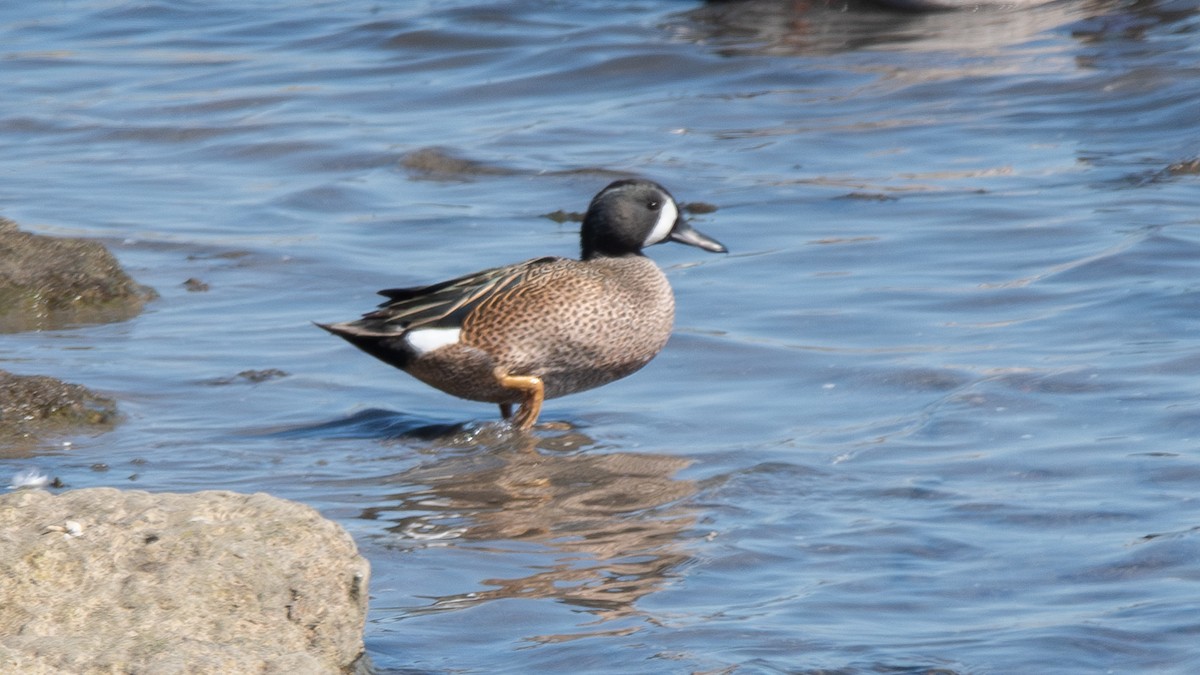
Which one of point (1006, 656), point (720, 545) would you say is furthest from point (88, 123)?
point (1006, 656)

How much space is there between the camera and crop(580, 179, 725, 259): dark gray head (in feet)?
21.4

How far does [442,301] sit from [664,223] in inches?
34.9

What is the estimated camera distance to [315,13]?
14.7 meters

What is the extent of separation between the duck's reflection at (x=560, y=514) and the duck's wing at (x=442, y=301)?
1.38 feet

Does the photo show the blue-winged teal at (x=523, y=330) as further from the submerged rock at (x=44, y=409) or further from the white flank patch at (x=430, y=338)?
the submerged rock at (x=44, y=409)

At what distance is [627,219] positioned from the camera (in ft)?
21.4

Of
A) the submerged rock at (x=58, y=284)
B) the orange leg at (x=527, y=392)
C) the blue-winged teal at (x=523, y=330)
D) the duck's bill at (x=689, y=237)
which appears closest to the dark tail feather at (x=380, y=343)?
the blue-winged teal at (x=523, y=330)

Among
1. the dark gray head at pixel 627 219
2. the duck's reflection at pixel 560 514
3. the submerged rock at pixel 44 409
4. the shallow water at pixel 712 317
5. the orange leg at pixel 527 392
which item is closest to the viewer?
the shallow water at pixel 712 317

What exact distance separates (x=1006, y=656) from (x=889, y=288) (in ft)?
12.1

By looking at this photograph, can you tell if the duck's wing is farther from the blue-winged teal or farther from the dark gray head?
the dark gray head

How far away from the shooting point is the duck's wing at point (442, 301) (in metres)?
6.13

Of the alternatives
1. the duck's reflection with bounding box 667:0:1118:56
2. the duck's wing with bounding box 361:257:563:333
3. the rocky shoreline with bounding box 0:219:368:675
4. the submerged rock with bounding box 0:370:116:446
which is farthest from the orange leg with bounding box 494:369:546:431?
the duck's reflection with bounding box 667:0:1118:56

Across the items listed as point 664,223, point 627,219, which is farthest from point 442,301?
point 664,223

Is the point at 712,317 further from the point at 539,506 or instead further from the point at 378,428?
the point at 539,506
